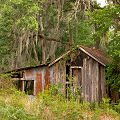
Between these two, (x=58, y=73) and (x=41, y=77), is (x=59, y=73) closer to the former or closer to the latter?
(x=58, y=73)

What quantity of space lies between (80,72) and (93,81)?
1.17m

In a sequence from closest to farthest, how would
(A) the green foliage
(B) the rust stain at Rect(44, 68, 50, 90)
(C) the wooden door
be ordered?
(A) the green foliage < (C) the wooden door < (B) the rust stain at Rect(44, 68, 50, 90)

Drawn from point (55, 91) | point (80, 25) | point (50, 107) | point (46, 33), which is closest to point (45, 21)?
point (46, 33)

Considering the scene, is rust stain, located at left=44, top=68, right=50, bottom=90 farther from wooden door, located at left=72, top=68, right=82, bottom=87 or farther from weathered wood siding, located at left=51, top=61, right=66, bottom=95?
wooden door, located at left=72, top=68, right=82, bottom=87

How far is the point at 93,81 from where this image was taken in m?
13.6

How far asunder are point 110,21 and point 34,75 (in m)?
7.15

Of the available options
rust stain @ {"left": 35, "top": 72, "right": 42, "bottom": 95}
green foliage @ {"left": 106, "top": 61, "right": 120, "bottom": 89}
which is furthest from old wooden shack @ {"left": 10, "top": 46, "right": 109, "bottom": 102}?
green foliage @ {"left": 106, "top": 61, "right": 120, "bottom": 89}

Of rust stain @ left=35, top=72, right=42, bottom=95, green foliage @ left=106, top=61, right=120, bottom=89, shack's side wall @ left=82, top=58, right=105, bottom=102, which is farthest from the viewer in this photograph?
rust stain @ left=35, top=72, right=42, bottom=95

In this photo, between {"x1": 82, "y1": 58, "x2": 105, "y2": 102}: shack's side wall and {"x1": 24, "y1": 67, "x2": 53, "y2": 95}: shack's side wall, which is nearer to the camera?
{"x1": 82, "y1": 58, "x2": 105, "y2": 102}: shack's side wall

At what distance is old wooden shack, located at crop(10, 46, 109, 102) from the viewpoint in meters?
13.5

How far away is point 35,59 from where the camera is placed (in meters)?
23.1

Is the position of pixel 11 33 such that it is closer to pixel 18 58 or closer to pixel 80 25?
pixel 18 58

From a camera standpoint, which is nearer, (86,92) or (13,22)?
(86,92)

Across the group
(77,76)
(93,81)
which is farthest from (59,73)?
(93,81)
